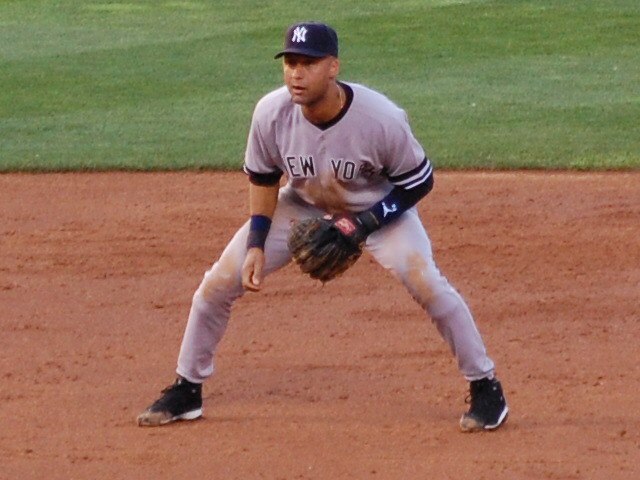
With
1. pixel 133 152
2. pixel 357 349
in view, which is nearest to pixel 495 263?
pixel 357 349

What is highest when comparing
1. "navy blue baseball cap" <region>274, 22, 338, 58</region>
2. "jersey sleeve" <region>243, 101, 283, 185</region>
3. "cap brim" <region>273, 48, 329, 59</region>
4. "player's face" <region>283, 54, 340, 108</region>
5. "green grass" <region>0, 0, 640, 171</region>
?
"navy blue baseball cap" <region>274, 22, 338, 58</region>

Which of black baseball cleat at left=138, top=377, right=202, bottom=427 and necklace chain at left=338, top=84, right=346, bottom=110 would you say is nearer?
necklace chain at left=338, top=84, right=346, bottom=110

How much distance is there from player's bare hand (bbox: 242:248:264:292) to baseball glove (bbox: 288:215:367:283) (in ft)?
0.48

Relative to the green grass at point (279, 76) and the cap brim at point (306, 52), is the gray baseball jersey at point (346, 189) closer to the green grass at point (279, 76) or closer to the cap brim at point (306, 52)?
the cap brim at point (306, 52)

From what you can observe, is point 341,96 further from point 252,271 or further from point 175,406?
point 175,406

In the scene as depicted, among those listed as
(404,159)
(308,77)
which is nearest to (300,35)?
(308,77)

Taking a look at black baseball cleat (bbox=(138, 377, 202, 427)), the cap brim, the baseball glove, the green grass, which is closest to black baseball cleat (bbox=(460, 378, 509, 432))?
the baseball glove

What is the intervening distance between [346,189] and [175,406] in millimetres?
1116

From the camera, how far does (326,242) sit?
5125 millimetres

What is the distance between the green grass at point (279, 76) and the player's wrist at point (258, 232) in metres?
4.87

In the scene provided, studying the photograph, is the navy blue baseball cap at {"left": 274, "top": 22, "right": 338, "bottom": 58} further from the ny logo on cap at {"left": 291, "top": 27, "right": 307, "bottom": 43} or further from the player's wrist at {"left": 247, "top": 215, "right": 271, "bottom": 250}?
the player's wrist at {"left": 247, "top": 215, "right": 271, "bottom": 250}

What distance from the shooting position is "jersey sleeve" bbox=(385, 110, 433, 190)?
16.8 ft

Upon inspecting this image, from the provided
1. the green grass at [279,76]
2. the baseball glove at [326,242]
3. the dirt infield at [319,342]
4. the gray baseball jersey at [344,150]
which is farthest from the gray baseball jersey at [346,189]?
the green grass at [279,76]

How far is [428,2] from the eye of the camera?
17.4 meters
